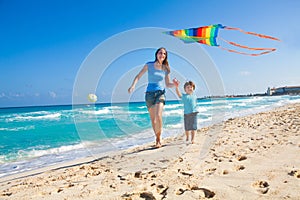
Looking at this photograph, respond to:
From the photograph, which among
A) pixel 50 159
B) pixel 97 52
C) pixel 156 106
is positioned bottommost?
pixel 50 159

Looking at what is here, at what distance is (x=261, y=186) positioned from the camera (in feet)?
7.97

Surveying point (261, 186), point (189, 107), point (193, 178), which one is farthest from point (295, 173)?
point (189, 107)

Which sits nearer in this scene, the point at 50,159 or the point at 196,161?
the point at 196,161

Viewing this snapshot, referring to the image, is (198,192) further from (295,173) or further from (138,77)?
(138,77)

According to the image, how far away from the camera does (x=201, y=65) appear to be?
6.90 metres

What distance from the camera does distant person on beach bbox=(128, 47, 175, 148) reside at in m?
4.94

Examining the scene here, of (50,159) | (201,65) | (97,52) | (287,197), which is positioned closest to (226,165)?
(287,197)

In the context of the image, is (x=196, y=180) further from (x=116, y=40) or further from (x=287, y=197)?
(x=116, y=40)

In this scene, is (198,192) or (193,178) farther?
(193,178)

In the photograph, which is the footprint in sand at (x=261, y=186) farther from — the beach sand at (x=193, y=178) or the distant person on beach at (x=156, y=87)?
the distant person on beach at (x=156, y=87)

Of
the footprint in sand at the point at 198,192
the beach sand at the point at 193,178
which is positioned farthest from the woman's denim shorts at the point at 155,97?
the footprint in sand at the point at 198,192

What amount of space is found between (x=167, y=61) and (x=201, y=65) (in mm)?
2024

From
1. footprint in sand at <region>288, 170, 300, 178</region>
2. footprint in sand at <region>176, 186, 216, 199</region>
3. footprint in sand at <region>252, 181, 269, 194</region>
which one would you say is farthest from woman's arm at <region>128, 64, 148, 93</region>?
footprint in sand at <region>288, 170, 300, 178</region>

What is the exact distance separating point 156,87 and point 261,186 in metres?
2.98
